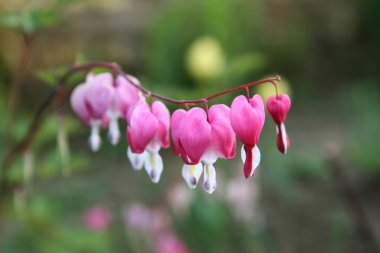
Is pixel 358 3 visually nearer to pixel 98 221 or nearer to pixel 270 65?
pixel 270 65

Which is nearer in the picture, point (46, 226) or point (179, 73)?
point (46, 226)

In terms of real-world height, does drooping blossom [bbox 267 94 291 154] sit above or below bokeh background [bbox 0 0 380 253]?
above

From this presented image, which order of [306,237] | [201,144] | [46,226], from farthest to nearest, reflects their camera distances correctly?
[306,237]
[46,226]
[201,144]

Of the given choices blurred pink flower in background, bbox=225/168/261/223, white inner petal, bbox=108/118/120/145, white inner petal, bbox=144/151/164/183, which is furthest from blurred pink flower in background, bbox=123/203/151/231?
white inner petal, bbox=144/151/164/183

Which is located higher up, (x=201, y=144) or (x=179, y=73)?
(x=201, y=144)

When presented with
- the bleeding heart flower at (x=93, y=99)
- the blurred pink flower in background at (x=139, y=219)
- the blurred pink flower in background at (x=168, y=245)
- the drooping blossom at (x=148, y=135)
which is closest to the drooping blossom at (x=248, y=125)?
the drooping blossom at (x=148, y=135)

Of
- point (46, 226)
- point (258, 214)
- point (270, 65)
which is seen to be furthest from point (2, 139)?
point (270, 65)

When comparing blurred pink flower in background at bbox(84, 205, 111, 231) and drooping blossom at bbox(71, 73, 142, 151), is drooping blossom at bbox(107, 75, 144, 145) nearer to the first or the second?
drooping blossom at bbox(71, 73, 142, 151)
